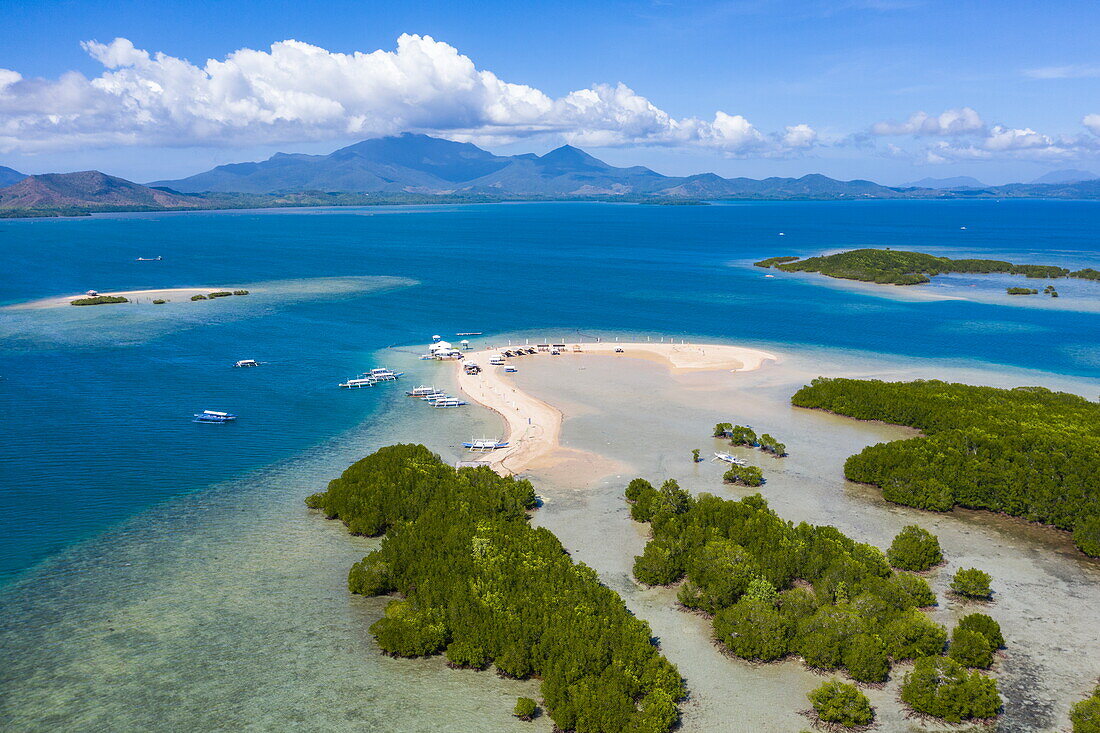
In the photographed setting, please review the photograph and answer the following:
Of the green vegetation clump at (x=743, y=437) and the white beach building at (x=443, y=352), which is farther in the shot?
the white beach building at (x=443, y=352)

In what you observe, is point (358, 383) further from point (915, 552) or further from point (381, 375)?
point (915, 552)

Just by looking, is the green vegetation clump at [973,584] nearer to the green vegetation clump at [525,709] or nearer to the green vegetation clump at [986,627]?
the green vegetation clump at [986,627]

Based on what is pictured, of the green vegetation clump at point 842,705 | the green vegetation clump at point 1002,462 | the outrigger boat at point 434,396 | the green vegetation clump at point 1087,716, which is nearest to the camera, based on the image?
the green vegetation clump at point 1087,716

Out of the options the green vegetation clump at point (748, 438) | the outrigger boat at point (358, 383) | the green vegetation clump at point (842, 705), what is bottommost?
the green vegetation clump at point (842, 705)

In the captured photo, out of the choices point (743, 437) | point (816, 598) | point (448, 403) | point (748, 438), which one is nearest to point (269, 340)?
point (448, 403)

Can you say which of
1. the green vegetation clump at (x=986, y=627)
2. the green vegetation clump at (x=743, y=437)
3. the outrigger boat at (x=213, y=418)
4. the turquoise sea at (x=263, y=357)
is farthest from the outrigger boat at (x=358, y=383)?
the green vegetation clump at (x=986, y=627)

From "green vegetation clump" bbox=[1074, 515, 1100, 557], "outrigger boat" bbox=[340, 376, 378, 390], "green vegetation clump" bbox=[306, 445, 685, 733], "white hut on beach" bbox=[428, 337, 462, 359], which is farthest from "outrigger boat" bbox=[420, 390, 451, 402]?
"green vegetation clump" bbox=[1074, 515, 1100, 557]

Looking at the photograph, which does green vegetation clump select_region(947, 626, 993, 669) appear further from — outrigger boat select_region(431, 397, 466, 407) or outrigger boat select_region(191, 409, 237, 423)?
outrigger boat select_region(191, 409, 237, 423)
